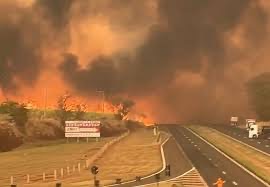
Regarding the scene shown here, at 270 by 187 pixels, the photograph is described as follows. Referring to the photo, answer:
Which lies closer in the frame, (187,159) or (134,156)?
(187,159)

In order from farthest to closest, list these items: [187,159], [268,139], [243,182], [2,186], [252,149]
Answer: [268,139], [252,149], [187,159], [2,186], [243,182]

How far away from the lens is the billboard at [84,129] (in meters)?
157

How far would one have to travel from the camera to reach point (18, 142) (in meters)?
174

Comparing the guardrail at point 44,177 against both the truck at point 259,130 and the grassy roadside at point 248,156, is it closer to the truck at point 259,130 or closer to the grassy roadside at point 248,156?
the grassy roadside at point 248,156

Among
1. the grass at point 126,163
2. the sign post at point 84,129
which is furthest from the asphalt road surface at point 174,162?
the sign post at point 84,129

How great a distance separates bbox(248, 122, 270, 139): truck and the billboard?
43.0 m

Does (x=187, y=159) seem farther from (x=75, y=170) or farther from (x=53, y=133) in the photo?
(x=53, y=133)

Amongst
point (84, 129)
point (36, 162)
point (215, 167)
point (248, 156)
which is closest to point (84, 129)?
point (84, 129)

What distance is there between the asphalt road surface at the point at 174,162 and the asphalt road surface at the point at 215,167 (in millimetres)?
1546

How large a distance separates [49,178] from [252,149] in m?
50.8

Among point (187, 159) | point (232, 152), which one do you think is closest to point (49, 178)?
point (187, 159)

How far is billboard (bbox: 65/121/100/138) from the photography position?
15712 cm

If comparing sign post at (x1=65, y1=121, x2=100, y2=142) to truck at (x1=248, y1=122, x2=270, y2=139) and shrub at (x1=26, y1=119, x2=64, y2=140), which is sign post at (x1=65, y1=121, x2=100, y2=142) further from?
truck at (x1=248, y1=122, x2=270, y2=139)

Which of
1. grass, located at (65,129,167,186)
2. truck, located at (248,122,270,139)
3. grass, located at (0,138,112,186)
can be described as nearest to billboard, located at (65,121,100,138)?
grass, located at (0,138,112,186)
